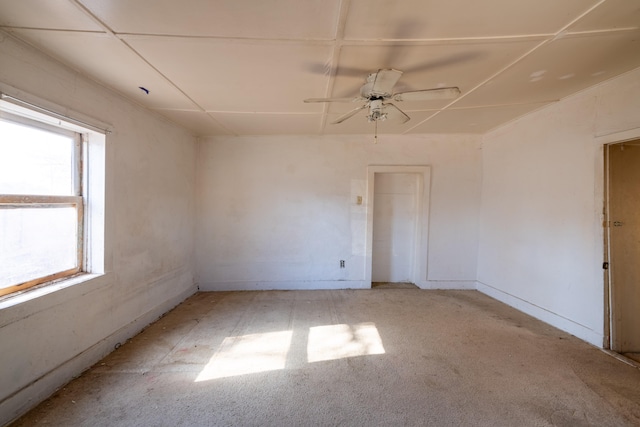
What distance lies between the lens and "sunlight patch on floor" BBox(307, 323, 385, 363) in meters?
2.50

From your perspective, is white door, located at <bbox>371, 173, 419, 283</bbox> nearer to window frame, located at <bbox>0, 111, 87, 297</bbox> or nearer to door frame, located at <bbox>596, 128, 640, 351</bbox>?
door frame, located at <bbox>596, 128, 640, 351</bbox>

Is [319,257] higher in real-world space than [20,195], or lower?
lower

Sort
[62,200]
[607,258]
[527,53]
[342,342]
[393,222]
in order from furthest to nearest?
[393,222] → [342,342] → [607,258] → [62,200] → [527,53]

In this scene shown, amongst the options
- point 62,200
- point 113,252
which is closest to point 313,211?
point 113,252

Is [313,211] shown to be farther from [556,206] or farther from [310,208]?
[556,206]

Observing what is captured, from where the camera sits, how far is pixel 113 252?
8.52 feet

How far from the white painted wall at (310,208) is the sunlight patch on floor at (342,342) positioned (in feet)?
4.64

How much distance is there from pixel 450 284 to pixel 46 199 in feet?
16.6

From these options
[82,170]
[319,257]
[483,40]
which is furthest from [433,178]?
[82,170]

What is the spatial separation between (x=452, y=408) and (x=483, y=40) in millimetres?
2502

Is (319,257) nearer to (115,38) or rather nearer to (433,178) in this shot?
(433,178)

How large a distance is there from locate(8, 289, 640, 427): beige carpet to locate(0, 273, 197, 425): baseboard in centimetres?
7

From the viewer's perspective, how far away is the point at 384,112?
235 cm

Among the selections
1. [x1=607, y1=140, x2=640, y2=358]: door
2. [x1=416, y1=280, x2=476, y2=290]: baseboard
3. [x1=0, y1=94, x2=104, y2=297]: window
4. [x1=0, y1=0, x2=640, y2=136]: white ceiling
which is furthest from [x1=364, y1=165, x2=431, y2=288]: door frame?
[x1=0, y1=94, x2=104, y2=297]: window
